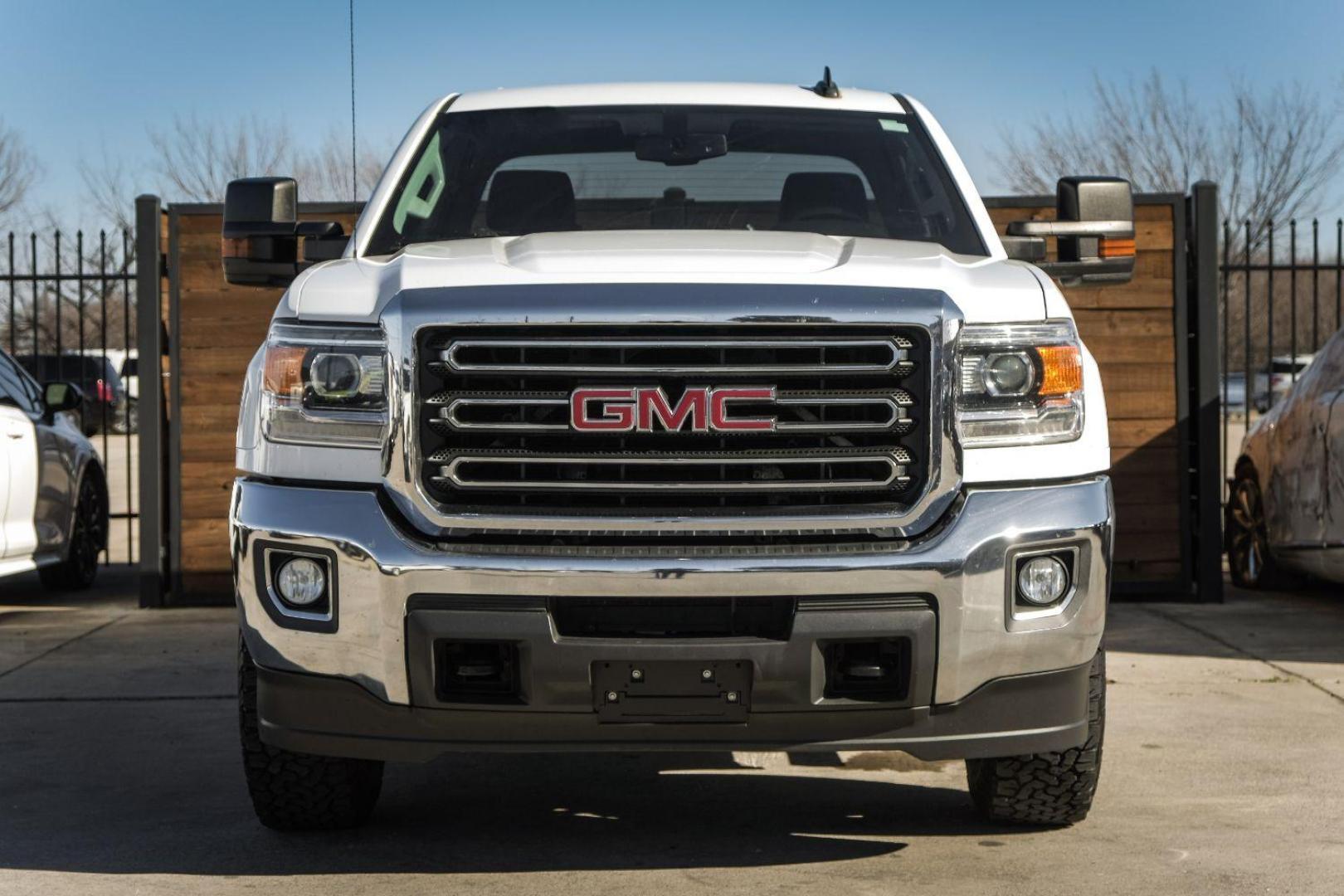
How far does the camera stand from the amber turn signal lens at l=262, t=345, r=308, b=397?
418cm

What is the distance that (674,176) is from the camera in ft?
19.2

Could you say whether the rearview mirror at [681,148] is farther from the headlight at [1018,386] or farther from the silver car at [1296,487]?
the silver car at [1296,487]

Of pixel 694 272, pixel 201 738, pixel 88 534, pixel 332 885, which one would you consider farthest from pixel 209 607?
pixel 694 272

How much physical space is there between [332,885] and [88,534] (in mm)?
7320

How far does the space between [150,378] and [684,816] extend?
18.5 feet

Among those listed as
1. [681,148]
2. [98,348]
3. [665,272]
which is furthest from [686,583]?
[98,348]

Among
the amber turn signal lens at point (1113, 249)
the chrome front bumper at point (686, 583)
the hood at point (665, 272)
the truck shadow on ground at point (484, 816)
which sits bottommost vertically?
the truck shadow on ground at point (484, 816)

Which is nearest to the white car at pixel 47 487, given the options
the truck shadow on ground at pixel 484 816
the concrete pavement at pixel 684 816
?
the concrete pavement at pixel 684 816

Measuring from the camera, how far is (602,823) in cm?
500

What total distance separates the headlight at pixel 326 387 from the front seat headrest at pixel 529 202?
48.6 inches

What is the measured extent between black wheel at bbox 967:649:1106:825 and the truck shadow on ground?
102 mm

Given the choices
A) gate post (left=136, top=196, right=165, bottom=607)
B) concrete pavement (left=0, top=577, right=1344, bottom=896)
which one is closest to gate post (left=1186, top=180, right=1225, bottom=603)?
concrete pavement (left=0, top=577, right=1344, bottom=896)

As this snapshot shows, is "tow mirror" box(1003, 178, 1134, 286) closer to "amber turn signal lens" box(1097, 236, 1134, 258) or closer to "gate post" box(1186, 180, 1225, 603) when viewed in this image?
"amber turn signal lens" box(1097, 236, 1134, 258)

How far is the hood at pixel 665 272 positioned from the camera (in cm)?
→ 410
